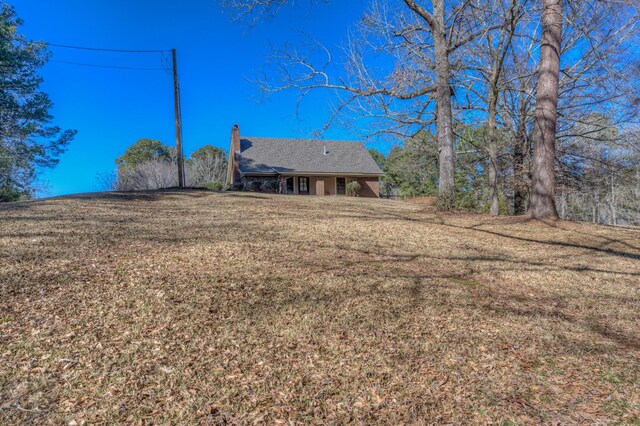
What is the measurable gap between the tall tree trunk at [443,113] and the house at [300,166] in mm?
16704

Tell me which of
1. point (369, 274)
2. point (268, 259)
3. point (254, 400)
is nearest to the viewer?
point (254, 400)

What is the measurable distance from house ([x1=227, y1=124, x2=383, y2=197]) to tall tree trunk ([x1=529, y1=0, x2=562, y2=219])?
61.3 ft

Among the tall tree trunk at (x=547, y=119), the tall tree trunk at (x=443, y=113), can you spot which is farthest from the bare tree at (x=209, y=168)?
the tall tree trunk at (x=547, y=119)

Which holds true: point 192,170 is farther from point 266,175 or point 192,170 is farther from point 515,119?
point 515,119

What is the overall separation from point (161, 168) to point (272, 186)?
299 inches

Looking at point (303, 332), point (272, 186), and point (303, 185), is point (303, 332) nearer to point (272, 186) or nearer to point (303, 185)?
point (272, 186)

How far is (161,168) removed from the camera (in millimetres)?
24672

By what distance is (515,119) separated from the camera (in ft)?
43.6

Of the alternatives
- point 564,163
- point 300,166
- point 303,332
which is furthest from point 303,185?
point 303,332

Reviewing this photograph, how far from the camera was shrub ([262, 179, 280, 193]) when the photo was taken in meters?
24.7

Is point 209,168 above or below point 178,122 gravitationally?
below

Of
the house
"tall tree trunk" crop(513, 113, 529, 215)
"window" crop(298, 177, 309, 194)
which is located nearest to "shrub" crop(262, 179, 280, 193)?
the house

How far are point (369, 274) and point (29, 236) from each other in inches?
162

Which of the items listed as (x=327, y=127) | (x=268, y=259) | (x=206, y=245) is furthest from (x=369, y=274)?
(x=327, y=127)
